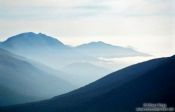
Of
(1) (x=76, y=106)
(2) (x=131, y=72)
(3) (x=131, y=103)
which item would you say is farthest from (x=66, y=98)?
(3) (x=131, y=103)

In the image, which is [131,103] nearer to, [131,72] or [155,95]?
[155,95]

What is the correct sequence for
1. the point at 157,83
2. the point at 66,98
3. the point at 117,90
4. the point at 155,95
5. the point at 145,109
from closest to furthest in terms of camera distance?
the point at 145,109 → the point at 155,95 → the point at 157,83 → the point at 117,90 → the point at 66,98

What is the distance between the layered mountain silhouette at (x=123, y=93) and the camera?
148 m

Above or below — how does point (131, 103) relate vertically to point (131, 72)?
below

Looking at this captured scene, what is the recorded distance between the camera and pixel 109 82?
192000 millimetres

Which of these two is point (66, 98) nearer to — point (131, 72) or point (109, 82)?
point (109, 82)

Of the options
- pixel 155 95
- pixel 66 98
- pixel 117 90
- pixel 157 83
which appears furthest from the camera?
pixel 66 98

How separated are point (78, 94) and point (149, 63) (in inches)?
1633

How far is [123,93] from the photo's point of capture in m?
162

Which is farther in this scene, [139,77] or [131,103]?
[139,77]

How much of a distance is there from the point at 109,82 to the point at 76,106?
104 feet

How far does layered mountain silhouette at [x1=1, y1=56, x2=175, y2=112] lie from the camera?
148 metres

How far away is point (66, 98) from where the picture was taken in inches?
7441

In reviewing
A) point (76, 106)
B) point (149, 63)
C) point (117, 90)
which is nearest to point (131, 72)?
point (149, 63)
